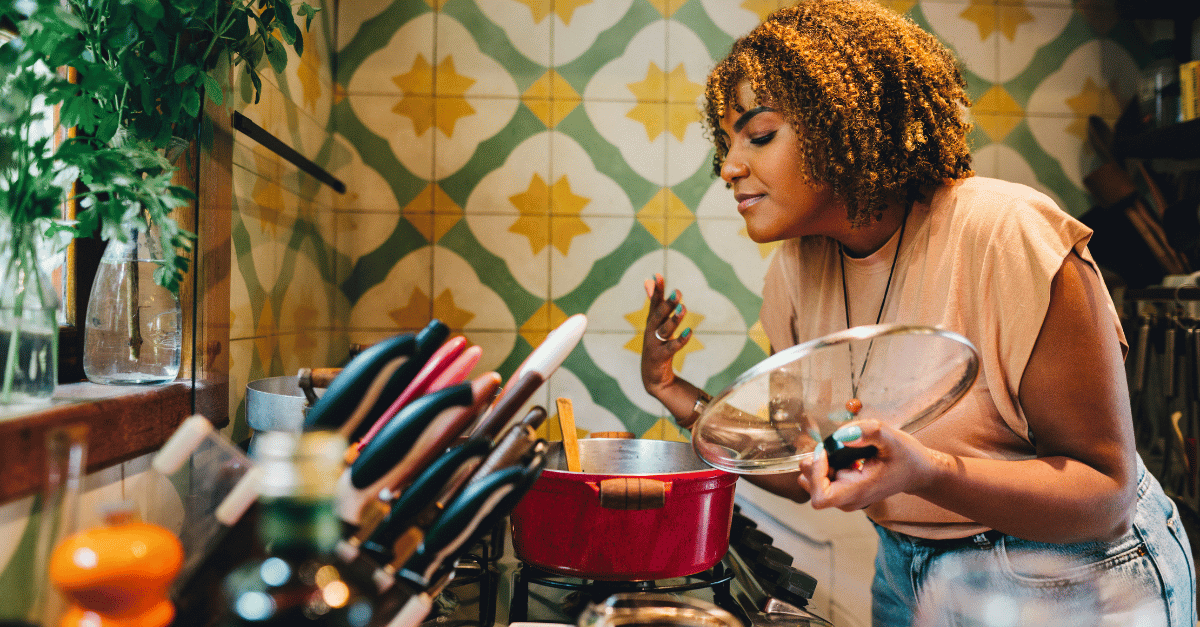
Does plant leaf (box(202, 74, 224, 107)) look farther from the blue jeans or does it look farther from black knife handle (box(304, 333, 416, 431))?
the blue jeans

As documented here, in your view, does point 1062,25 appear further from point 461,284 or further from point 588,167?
point 461,284

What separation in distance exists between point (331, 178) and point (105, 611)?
4.22 ft

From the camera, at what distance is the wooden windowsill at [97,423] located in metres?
0.48

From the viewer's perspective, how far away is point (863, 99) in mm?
825

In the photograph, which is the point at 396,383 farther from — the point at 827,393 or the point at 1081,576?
the point at 1081,576

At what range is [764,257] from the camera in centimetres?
171

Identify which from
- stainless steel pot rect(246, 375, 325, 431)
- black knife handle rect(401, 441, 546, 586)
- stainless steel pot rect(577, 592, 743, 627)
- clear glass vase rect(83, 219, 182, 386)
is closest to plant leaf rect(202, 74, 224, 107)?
clear glass vase rect(83, 219, 182, 386)

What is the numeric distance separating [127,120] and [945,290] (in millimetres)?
935

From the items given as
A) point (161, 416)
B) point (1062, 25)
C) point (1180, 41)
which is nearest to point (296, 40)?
point (161, 416)

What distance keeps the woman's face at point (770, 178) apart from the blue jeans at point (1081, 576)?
455 mm

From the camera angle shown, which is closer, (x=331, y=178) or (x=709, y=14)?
(x=331, y=178)

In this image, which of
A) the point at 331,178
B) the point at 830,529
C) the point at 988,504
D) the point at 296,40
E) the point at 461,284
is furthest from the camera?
the point at 461,284

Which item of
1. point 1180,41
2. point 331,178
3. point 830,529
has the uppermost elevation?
point 1180,41

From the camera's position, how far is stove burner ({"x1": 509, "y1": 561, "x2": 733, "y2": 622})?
748mm
